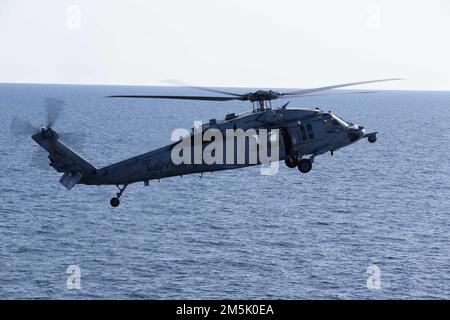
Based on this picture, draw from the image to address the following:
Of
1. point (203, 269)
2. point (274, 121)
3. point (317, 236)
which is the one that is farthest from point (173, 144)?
point (317, 236)

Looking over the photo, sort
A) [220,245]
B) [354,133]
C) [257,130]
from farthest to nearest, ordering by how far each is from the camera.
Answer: [220,245] → [354,133] → [257,130]

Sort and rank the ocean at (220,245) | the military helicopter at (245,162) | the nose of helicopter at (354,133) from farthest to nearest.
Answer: the ocean at (220,245) < the nose of helicopter at (354,133) < the military helicopter at (245,162)

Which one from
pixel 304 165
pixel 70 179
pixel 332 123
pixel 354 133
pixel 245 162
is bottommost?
pixel 70 179

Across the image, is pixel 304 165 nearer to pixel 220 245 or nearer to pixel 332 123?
pixel 332 123

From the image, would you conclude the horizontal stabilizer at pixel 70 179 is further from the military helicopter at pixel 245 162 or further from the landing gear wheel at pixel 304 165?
the landing gear wheel at pixel 304 165

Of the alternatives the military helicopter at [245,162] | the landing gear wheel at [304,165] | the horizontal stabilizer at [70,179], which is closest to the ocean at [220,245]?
the horizontal stabilizer at [70,179]

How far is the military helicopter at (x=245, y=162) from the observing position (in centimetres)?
4828

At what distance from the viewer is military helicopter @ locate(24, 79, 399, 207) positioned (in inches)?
1901

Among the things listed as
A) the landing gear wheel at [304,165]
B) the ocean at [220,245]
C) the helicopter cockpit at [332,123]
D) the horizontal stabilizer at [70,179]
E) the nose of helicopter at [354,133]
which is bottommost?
the ocean at [220,245]

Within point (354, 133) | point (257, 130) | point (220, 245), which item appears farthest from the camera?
point (220, 245)

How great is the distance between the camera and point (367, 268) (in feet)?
437

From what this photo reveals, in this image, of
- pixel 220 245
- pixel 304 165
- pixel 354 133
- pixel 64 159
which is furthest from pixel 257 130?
pixel 220 245

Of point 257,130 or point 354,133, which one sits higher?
point 257,130

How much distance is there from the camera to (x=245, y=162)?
4794cm
